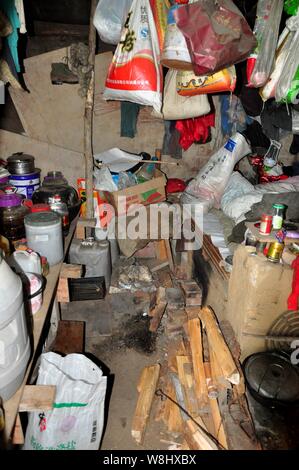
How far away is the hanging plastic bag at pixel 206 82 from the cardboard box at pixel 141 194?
1.66 m

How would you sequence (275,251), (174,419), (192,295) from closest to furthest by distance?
(275,251), (174,419), (192,295)

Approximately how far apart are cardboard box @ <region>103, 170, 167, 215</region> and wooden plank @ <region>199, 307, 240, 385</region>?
187 centimetres

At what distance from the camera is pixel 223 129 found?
496cm

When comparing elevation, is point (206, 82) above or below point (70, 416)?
above

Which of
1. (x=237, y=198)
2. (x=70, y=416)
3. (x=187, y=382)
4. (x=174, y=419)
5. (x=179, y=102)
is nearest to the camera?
(x=70, y=416)

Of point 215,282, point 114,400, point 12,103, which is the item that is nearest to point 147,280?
point 215,282

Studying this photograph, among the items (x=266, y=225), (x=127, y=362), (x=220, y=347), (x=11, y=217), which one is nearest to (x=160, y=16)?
(x=266, y=225)

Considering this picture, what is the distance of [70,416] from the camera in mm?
1930

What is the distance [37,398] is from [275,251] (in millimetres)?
1872

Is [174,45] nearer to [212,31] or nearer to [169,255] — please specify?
[212,31]

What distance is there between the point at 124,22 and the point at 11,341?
272 cm

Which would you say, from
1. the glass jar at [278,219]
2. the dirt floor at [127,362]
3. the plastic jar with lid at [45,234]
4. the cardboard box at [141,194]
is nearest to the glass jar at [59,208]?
the plastic jar with lid at [45,234]

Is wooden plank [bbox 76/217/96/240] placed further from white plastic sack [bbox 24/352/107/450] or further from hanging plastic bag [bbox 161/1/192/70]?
hanging plastic bag [bbox 161/1/192/70]
